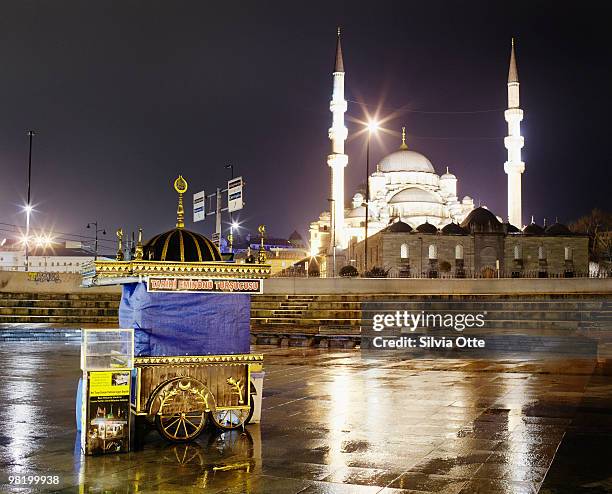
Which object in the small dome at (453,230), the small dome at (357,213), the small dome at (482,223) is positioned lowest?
the small dome at (453,230)

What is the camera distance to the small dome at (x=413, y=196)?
82438mm

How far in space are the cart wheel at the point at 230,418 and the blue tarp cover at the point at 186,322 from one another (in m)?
0.83

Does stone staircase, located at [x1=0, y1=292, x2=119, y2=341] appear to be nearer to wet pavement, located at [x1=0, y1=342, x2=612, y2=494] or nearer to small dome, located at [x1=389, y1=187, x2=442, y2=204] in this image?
wet pavement, located at [x1=0, y1=342, x2=612, y2=494]

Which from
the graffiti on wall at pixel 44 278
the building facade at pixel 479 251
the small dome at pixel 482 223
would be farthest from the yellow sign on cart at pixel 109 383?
the small dome at pixel 482 223

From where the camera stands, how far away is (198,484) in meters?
7.14

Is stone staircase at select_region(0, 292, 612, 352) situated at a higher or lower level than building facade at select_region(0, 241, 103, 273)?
lower

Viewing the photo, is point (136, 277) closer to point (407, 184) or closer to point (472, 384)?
point (472, 384)

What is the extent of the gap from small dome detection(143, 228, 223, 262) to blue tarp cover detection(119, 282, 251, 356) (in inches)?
18.3

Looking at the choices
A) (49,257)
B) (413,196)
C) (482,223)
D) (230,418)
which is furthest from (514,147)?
(49,257)

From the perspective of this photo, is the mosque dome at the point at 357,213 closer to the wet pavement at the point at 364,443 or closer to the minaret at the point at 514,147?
the minaret at the point at 514,147

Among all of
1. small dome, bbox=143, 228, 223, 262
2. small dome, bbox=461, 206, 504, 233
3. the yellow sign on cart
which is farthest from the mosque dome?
the yellow sign on cart

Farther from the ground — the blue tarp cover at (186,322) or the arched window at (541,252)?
the arched window at (541,252)

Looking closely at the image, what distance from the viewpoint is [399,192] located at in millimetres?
84562

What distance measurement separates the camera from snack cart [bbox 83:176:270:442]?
9258 mm
